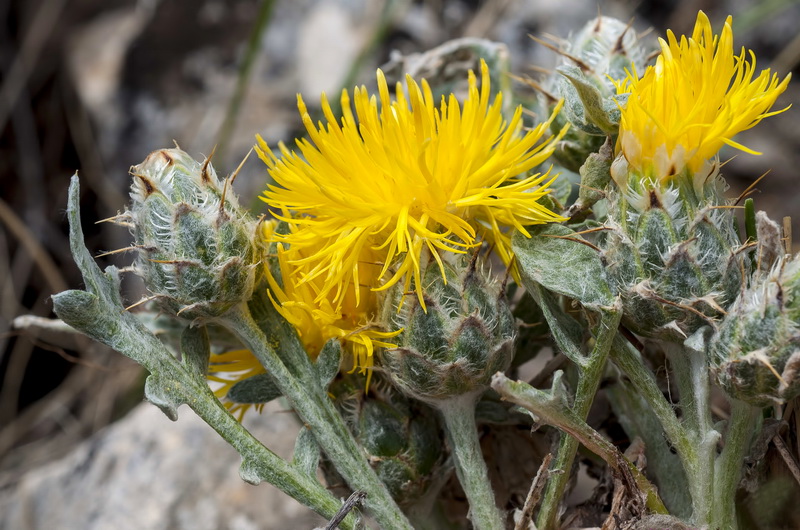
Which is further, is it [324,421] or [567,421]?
[324,421]

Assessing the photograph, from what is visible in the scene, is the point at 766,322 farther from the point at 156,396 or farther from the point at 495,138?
the point at 156,396

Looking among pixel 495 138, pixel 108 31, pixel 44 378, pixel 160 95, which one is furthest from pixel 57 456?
pixel 495 138

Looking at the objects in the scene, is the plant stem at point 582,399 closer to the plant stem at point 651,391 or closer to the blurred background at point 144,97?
the plant stem at point 651,391

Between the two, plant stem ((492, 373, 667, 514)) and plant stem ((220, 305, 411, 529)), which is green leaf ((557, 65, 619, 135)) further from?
plant stem ((220, 305, 411, 529))

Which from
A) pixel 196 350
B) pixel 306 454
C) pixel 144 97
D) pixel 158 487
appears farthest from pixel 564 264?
pixel 144 97

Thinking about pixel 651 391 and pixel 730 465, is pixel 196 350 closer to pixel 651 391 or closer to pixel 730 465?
pixel 651 391

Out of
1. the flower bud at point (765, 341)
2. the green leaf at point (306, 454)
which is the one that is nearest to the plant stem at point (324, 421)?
the green leaf at point (306, 454)

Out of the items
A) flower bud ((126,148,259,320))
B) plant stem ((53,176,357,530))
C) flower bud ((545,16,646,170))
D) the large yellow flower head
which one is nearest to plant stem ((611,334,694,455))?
the large yellow flower head
